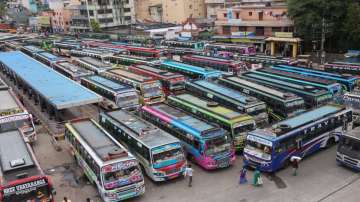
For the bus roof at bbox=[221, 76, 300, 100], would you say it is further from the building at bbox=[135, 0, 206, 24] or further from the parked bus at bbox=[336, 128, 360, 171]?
the building at bbox=[135, 0, 206, 24]

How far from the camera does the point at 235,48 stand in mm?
56000

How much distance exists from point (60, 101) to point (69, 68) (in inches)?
662

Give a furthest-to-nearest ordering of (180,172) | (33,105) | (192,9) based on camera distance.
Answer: (192,9), (33,105), (180,172)

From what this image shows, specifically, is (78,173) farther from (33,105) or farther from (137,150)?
(33,105)

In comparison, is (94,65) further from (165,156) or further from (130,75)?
(165,156)

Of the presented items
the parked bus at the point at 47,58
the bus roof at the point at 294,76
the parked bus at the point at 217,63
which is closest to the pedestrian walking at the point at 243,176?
the bus roof at the point at 294,76

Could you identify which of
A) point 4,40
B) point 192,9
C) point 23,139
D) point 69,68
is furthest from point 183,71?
point 4,40

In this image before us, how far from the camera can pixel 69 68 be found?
43.8 metres

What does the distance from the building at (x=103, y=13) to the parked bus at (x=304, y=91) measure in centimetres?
7183

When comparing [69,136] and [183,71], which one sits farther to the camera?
[183,71]

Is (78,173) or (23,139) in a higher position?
(23,139)

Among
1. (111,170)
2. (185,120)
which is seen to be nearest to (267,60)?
(185,120)

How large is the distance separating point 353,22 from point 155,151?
39254mm

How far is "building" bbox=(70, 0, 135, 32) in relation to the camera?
9675cm
